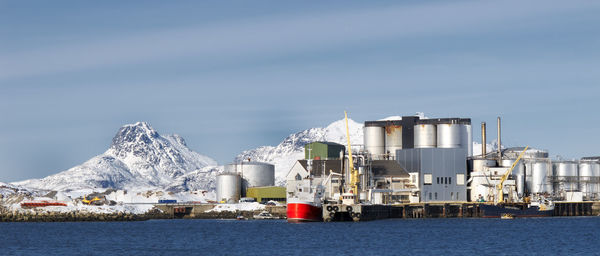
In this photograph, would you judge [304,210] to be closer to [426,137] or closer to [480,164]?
[480,164]

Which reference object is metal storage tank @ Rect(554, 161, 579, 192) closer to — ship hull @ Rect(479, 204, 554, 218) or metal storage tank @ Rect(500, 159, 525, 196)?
metal storage tank @ Rect(500, 159, 525, 196)

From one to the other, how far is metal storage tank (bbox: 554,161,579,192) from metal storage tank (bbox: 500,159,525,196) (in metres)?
9.05

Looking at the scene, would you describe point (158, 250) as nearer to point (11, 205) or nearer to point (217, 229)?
point (217, 229)

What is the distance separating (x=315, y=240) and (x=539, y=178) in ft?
317

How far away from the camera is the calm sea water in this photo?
9762 cm

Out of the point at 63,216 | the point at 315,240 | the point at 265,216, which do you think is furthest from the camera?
the point at 265,216

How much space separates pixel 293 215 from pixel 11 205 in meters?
72.1

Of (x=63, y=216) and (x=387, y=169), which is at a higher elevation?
(x=387, y=169)

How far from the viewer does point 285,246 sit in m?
103

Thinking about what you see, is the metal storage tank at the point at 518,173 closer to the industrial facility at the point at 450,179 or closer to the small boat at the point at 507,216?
the industrial facility at the point at 450,179

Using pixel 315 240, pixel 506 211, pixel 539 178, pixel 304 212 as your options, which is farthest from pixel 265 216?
pixel 315 240

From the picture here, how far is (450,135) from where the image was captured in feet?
648

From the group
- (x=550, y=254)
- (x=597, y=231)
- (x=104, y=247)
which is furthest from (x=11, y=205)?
(x=550, y=254)

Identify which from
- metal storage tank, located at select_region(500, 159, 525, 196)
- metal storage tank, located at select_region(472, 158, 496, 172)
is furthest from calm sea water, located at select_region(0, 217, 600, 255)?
metal storage tank, located at select_region(500, 159, 525, 196)
